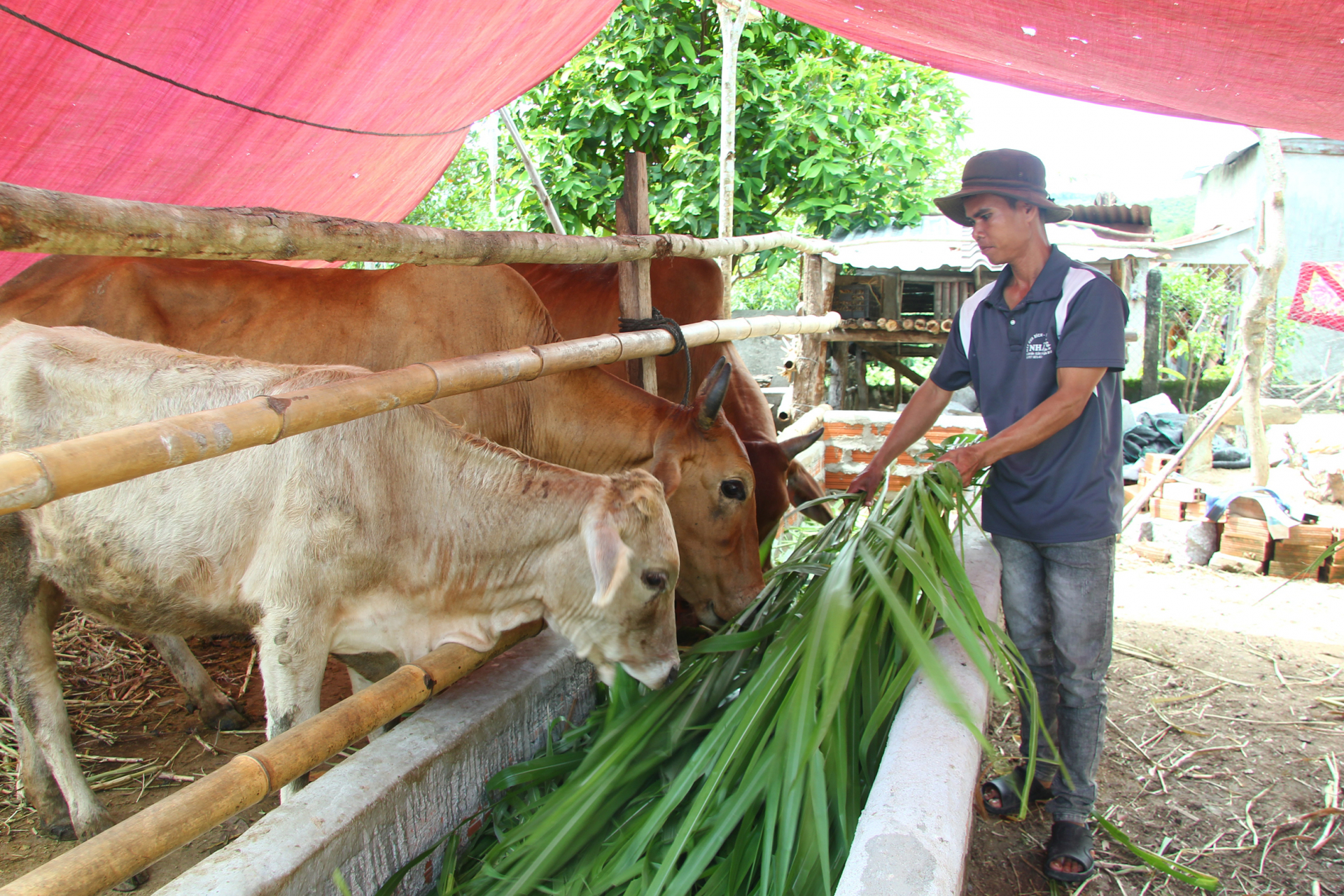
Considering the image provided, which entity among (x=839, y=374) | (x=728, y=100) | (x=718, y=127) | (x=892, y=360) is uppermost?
Result: (x=718, y=127)

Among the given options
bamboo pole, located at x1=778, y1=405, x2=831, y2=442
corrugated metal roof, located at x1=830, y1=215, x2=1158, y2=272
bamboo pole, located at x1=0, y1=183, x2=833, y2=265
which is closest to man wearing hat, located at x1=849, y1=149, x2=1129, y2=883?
bamboo pole, located at x1=0, y1=183, x2=833, y2=265

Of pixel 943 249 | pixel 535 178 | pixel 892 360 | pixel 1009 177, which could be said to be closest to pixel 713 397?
pixel 1009 177

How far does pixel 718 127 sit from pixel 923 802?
26.7 ft

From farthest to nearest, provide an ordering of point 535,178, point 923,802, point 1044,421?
1. point 535,178
2. point 1044,421
3. point 923,802

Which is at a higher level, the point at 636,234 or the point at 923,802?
the point at 636,234

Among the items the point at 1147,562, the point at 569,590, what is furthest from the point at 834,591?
the point at 1147,562

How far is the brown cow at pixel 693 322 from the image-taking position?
382 cm

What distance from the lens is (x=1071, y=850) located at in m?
2.78

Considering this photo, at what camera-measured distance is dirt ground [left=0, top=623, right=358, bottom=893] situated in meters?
2.73

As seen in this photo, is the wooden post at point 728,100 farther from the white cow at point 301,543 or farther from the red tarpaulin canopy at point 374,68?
the white cow at point 301,543

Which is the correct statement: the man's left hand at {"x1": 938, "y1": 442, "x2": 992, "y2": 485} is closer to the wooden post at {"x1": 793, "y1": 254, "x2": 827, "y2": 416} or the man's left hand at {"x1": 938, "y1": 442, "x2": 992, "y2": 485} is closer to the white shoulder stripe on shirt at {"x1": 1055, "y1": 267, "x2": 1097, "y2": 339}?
the white shoulder stripe on shirt at {"x1": 1055, "y1": 267, "x2": 1097, "y2": 339}

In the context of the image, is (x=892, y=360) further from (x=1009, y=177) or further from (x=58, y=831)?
(x=58, y=831)

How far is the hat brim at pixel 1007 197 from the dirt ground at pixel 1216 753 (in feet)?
5.51

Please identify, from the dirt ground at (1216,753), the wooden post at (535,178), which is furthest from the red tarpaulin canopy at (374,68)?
the dirt ground at (1216,753)
